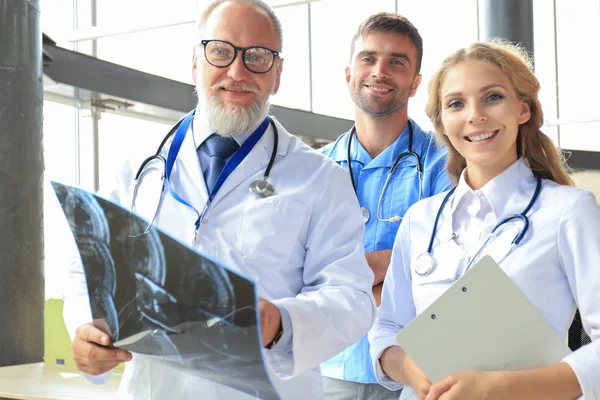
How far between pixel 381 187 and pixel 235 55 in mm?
741

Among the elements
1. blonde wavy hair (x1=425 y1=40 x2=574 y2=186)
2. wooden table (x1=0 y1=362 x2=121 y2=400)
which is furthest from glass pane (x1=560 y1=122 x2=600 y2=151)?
blonde wavy hair (x1=425 y1=40 x2=574 y2=186)

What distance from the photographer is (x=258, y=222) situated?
1.59m

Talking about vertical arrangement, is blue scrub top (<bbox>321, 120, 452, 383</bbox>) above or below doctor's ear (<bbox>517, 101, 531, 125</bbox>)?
below

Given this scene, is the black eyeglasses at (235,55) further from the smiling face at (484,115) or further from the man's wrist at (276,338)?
the man's wrist at (276,338)

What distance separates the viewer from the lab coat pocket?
1567 mm

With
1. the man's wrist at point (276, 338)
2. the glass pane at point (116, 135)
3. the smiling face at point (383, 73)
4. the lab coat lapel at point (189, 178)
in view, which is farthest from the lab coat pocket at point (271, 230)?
the glass pane at point (116, 135)

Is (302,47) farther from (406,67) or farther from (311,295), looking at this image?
(311,295)

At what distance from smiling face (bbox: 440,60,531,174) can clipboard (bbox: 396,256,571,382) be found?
1.35 ft

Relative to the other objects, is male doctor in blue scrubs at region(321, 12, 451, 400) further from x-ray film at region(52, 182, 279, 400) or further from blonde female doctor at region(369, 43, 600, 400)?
x-ray film at region(52, 182, 279, 400)

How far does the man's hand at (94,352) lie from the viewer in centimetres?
142

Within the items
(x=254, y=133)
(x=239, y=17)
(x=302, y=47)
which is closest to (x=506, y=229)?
(x=254, y=133)

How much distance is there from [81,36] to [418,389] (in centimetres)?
545

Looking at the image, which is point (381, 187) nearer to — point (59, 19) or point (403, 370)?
point (403, 370)

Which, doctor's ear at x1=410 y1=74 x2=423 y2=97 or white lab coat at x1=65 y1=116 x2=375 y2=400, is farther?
doctor's ear at x1=410 y1=74 x2=423 y2=97
